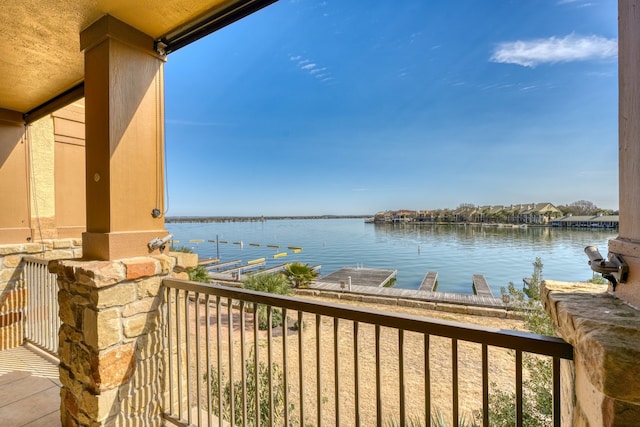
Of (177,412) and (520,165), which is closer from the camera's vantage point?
(177,412)

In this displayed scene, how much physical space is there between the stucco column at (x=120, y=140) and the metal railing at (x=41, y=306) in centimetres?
163

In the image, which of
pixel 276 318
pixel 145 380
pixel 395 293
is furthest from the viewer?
pixel 395 293

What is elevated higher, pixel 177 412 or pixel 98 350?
pixel 98 350

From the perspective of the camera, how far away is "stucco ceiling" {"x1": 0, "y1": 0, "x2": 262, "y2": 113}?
5.88ft

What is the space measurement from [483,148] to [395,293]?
86.1ft

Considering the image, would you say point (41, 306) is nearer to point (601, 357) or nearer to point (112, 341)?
point (112, 341)

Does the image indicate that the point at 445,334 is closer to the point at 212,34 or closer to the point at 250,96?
the point at 212,34

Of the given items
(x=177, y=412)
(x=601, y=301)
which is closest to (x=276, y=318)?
(x=177, y=412)

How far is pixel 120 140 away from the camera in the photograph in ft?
6.25

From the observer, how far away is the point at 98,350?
67.1 inches

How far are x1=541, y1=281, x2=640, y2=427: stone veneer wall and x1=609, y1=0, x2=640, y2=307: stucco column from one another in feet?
0.32

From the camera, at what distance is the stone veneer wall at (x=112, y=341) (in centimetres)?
171

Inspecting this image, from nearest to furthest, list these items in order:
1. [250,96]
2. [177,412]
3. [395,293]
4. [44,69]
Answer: [177,412], [44,69], [395,293], [250,96]

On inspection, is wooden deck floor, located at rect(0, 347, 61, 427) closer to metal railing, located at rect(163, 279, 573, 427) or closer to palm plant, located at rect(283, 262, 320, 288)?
metal railing, located at rect(163, 279, 573, 427)
